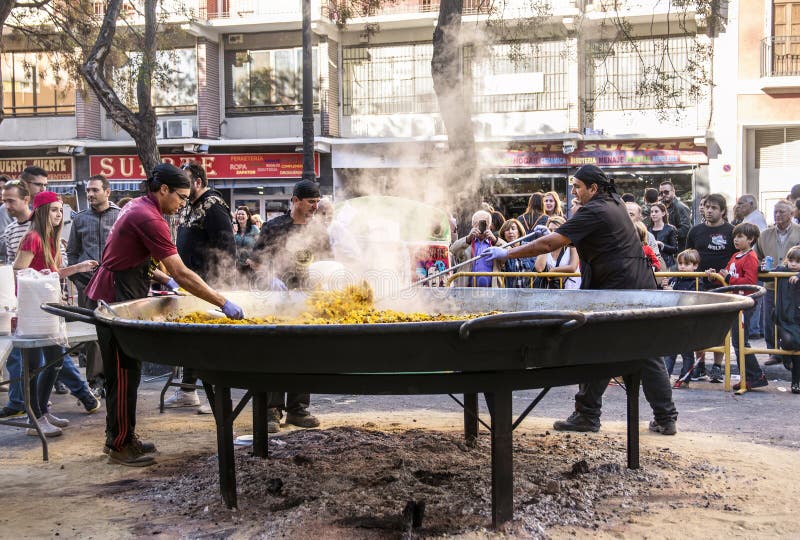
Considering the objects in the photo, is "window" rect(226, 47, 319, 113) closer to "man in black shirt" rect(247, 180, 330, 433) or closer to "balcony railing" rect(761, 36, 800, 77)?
"balcony railing" rect(761, 36, 800, 77)

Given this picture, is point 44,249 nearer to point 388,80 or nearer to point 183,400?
point 183,400

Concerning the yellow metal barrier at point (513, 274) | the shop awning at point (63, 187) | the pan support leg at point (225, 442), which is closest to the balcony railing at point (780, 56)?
the yellow metal barrier at point (513, 274)

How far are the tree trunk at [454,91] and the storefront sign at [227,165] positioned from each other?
11617 mm

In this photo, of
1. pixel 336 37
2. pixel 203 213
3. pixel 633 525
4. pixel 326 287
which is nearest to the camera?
pixel 633 525

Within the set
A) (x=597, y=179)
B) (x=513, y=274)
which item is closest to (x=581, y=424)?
(x=597, y=179)

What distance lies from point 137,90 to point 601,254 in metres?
9.95

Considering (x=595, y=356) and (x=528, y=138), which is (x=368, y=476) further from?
(x=528, y=138)

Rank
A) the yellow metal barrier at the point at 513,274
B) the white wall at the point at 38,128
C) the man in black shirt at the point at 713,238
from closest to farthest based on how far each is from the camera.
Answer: the yellow metal barrier at the point at 513,274 < the man in black shirt at the point at 713,238 < the white wall at the point at 38,128

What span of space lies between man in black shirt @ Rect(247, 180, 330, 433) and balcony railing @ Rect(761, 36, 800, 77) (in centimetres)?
1850

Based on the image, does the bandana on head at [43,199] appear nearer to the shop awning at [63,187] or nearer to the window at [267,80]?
the window at [267,80]

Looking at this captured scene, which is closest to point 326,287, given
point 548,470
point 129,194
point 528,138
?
point 548,470

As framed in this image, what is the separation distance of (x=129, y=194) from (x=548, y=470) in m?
22.4

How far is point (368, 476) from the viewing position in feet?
14.8

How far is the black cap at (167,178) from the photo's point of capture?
5.16m
